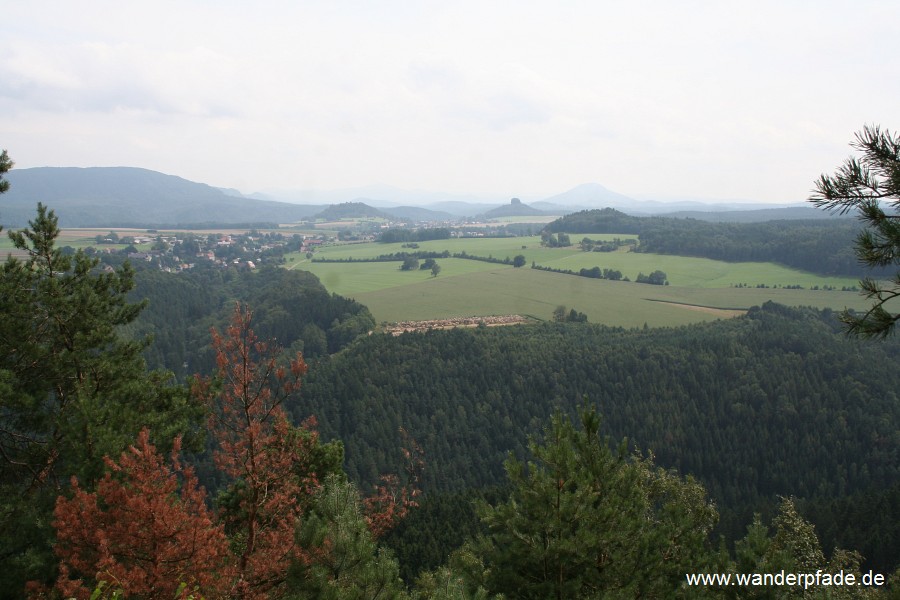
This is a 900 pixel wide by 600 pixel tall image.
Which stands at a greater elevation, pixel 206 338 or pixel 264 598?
pixel 264 598

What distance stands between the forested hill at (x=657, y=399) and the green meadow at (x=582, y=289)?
36.5 ft

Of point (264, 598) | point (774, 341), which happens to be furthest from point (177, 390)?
point (774, 341)

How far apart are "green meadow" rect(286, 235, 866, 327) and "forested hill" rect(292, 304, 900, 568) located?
438 inches

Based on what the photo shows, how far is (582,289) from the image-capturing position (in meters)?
89.8

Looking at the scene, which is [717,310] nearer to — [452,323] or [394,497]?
[452,323]

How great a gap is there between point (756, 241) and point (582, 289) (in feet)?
175

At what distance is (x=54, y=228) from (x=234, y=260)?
440 ft

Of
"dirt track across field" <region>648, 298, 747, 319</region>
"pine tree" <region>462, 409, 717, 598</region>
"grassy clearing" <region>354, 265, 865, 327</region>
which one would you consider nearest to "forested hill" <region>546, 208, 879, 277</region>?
"grassy clearing" <region>354, 265, 865, 327</region>

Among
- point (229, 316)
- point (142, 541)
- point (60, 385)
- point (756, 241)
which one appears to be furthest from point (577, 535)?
point (756, 241)

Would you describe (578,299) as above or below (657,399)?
above

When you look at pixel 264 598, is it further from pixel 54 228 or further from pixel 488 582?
pixel 54 228

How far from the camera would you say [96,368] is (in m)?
13.1

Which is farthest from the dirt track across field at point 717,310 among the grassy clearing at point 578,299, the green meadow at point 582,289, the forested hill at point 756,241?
the forested hill at point 756,241

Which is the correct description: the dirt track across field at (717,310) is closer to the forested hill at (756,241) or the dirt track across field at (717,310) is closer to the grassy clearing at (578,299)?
the grassy clearing at (578,299)
